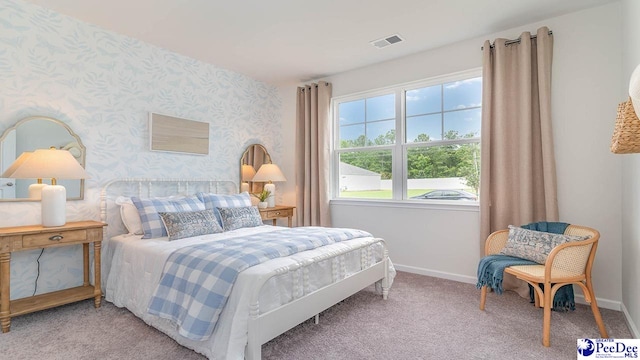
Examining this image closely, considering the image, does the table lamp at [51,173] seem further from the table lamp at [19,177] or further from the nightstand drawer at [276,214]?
the nightstand drawer at [276,214]

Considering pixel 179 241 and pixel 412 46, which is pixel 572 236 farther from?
pixel 179 241

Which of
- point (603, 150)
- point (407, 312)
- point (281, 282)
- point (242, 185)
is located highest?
point (603, 150)

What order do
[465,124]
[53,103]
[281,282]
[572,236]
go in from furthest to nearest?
[465,124], [53,103], [572,236], [281,282]

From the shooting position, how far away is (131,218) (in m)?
3.12

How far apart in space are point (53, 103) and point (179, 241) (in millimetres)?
1727

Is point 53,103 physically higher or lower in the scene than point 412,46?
lower

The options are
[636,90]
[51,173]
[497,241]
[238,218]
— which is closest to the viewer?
[636,90]

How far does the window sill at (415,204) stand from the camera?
3534 mm

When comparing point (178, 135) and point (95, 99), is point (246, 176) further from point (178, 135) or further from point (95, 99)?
point (95, 99)

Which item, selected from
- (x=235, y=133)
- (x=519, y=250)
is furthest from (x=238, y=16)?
(x=519, y=250)

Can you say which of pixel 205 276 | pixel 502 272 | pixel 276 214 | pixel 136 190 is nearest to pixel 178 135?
pixel 136 190

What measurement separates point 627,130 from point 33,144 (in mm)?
4087

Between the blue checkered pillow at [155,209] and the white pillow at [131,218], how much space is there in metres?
0.12

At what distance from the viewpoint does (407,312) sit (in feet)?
8.91
